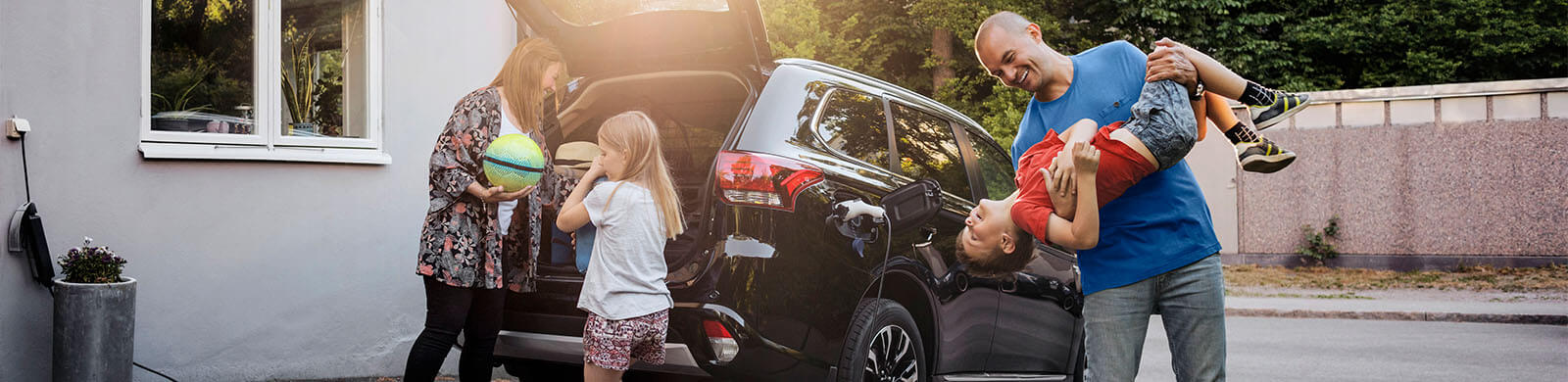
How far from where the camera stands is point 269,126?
19.0 feet

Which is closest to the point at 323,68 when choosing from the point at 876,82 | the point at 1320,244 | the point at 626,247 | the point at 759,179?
the point at 626,247

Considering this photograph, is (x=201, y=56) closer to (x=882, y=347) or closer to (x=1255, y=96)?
(x=882, y=347)

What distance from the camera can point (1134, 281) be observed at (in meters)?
3.28

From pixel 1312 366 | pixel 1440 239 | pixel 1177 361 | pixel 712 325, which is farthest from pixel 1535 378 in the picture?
pixel 1440 239

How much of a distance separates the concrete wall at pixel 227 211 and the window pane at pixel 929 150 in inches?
109

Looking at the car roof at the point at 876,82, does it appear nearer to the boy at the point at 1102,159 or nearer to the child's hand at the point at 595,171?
the child's hand at the point at 595,171

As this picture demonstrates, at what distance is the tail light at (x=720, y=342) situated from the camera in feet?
12.7

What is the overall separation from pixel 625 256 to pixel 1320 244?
15813 millimetres

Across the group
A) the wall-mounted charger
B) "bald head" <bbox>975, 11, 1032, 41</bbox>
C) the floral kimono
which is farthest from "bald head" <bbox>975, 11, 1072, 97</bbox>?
the wall-mounted charger

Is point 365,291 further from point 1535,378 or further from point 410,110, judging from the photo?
point 1535,378

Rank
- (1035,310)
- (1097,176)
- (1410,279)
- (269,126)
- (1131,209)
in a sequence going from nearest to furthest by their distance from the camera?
(1097,176)
(1131,209)
(1035,310)
(269,126)
(1410,279)

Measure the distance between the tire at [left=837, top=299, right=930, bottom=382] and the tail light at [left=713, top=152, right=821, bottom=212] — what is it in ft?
1.76

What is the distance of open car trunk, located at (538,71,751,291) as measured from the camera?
181 inches

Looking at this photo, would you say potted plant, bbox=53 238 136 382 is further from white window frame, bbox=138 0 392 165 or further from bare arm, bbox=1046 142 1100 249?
bare arm, bbox=1046 142 1100 249
